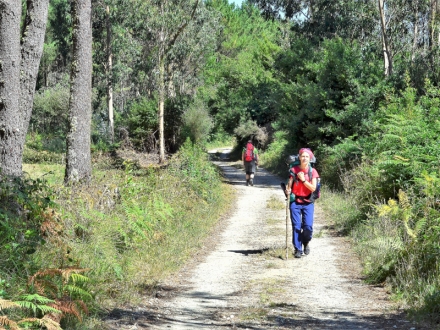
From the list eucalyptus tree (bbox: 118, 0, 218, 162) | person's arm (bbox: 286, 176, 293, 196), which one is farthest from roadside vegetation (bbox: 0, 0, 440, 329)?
person's arm (bbox: 286, 176, 293, 196)

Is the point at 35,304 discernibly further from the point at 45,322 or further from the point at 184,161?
the point at 184,161

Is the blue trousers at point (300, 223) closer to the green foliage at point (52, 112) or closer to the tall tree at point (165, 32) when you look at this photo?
the tall tree at point (165, 32)

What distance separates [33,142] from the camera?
133 feet

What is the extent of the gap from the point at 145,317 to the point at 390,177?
25.1 feet

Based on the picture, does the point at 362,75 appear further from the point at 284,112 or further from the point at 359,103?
the point at 284,112

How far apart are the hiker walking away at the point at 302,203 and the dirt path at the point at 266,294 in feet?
1.23

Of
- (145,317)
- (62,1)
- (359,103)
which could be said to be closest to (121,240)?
(145,317)

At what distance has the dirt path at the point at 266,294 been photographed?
690 centimetres

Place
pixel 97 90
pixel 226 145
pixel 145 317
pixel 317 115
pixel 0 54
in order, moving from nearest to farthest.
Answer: pixel 145 317 → pixel 0 54 → pixel 317 115 → pixel 97 90 → pixel 226 145

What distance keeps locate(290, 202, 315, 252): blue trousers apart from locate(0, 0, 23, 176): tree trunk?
190 inches

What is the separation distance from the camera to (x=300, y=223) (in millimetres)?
10969

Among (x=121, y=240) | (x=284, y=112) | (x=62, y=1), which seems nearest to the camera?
(x=121, y=240)

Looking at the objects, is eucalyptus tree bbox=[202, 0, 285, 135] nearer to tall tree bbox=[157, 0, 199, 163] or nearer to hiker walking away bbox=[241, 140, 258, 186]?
tall tree bbox=[157, 0, 199, 163]

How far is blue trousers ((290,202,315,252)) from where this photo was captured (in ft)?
35.7
